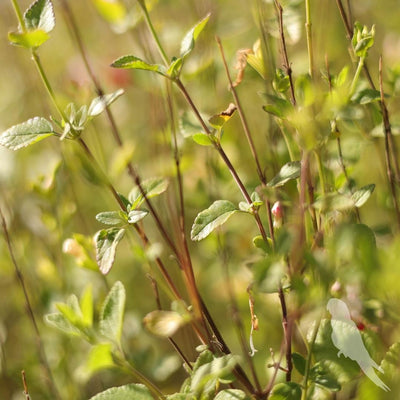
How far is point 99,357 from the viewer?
568 mm

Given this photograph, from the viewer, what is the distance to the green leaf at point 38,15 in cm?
70

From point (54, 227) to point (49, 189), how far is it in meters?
0.11

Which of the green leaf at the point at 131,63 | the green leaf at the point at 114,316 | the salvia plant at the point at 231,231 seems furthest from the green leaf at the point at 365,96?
the green leaf at the point at 114,316

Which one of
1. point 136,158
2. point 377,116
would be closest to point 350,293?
point 377,116

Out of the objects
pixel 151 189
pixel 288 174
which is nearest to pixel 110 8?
pixel 151 189

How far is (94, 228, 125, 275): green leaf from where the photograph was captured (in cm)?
66

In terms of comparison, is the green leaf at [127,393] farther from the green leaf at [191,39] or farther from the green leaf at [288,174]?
the green leaf at [191,39]

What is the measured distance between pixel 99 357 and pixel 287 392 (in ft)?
0.73

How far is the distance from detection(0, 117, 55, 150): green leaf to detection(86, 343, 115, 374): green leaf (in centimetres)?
26

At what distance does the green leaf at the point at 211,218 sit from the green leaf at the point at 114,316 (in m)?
0.11

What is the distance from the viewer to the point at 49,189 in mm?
1062

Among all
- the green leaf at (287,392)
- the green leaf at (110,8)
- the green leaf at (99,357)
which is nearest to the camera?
the green leaf at (99,357)

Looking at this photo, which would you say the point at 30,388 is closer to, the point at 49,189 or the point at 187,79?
the point at 49,189

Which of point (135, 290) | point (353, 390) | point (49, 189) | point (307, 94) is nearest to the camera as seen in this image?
point (307, 94)
